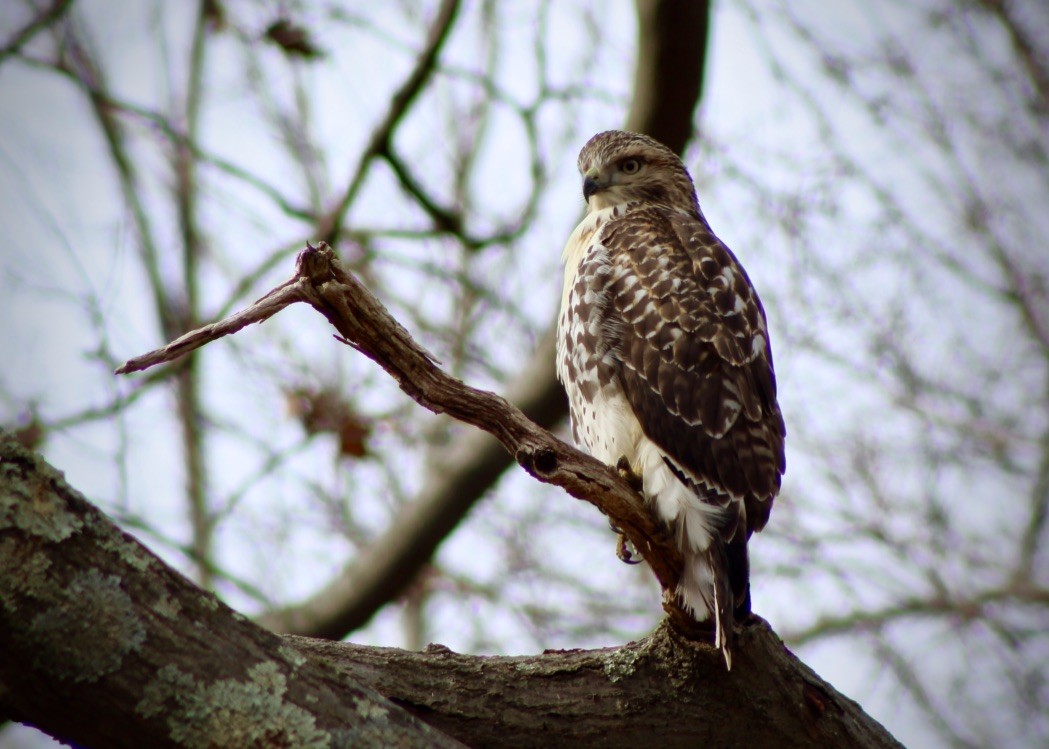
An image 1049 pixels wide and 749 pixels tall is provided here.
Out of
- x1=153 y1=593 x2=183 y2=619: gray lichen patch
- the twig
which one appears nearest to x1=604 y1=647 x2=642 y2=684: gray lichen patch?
the twig

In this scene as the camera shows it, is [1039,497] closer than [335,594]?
No

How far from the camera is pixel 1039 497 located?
10.5 meters

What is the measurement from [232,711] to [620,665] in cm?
143

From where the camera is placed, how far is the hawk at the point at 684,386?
362cm

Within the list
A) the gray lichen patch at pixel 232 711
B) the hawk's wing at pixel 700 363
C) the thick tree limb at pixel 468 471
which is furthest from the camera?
the thick tree limb at pixel 468 471

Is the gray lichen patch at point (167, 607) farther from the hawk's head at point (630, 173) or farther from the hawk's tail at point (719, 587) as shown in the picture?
the hawk's head at point (630, 173)

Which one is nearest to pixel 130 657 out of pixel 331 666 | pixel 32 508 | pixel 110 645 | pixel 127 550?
pixel 110 645

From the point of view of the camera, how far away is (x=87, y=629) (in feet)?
7.20

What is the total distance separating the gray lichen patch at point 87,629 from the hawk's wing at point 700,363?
202 centimetres

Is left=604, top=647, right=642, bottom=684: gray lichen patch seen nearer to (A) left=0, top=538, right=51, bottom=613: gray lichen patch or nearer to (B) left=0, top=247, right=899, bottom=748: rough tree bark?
(B) left=0, top=247, right=899, bottom=748: rough tree bark

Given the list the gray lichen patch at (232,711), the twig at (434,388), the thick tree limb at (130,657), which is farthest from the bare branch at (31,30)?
the gray lichen patch at (232,711)

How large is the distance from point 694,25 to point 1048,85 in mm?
7300

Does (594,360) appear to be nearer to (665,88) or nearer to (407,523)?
(665,88)

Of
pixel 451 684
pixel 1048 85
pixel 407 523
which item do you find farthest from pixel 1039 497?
pixel 451 684
